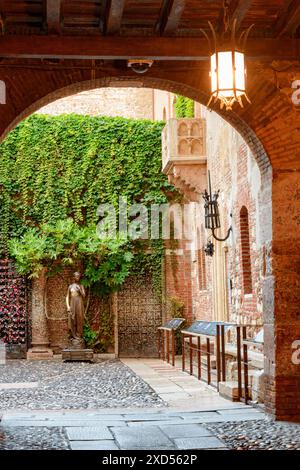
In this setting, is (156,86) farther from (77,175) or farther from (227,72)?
(77,175)

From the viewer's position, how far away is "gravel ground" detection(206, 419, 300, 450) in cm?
641

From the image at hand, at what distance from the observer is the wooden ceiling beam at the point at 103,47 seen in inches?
273

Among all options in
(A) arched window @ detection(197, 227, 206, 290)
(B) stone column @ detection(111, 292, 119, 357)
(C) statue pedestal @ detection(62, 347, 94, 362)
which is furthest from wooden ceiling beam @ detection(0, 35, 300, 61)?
(B) stone column @ detection(111, 292, 119, 357)

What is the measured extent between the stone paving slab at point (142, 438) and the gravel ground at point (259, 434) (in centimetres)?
52

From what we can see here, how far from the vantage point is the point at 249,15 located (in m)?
6.99

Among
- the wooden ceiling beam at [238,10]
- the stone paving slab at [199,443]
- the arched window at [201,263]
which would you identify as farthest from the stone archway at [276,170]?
the arched window at [201,263]

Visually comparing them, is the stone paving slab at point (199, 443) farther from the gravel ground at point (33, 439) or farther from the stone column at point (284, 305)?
the stone column at point (284, 305)

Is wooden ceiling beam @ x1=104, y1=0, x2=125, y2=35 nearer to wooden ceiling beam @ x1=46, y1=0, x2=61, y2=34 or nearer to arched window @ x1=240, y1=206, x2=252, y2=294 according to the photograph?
wooden ceiling beam @ x1=46, y1=0, x2=61, y2=34

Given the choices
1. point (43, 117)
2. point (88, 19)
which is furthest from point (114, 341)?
point (88, 19)

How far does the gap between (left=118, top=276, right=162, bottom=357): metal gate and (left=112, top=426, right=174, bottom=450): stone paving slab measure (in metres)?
11.0
